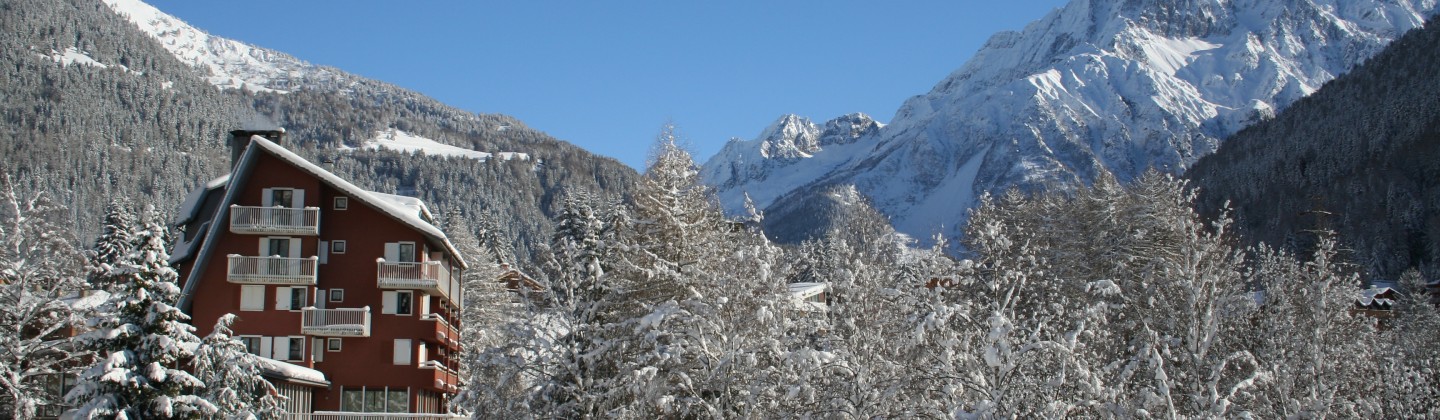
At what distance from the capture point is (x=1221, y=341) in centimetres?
3969

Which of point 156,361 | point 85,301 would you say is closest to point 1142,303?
point 156,361

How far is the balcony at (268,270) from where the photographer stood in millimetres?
52281

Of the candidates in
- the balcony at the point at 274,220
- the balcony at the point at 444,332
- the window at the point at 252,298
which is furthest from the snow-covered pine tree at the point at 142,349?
the balcony at the point at 444,332

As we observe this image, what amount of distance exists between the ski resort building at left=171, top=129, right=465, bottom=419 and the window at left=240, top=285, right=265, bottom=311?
1.7 inches

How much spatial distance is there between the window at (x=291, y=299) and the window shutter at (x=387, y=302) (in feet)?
10.1

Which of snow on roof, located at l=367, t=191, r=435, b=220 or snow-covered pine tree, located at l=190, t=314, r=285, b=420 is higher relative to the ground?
snow on roof, located at l=367, t=191, r=435, b=220

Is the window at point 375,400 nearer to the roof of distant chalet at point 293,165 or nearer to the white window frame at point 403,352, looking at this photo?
the white window frame at point 403,352

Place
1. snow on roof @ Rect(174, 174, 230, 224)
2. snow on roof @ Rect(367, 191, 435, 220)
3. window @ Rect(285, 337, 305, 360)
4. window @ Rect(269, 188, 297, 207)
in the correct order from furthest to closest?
snow on roof @ Rect(174, 174, 230, 224) → snow on roof @ Rect(367, 191, 435, 220) → window @ Rect(269, 188, 297, 207) → window @ Rect(285, 337, 305, 360)

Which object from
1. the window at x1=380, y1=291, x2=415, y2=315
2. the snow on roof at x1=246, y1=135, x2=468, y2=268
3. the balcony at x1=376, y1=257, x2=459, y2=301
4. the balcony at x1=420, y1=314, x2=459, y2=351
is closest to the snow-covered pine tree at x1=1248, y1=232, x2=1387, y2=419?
the balcony at x1=376, y1=257, x2=459, y2=301

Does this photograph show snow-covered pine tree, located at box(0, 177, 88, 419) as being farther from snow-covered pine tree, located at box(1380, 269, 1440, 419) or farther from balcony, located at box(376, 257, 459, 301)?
snow-covered pine tree, located at box(1380, 269, 1440, 419)

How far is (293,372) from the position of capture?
47.6m

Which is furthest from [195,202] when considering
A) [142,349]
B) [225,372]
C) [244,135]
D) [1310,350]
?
[1310,350]

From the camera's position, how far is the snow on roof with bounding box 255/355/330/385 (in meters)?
45.8

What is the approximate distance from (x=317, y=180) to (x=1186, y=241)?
119ft
